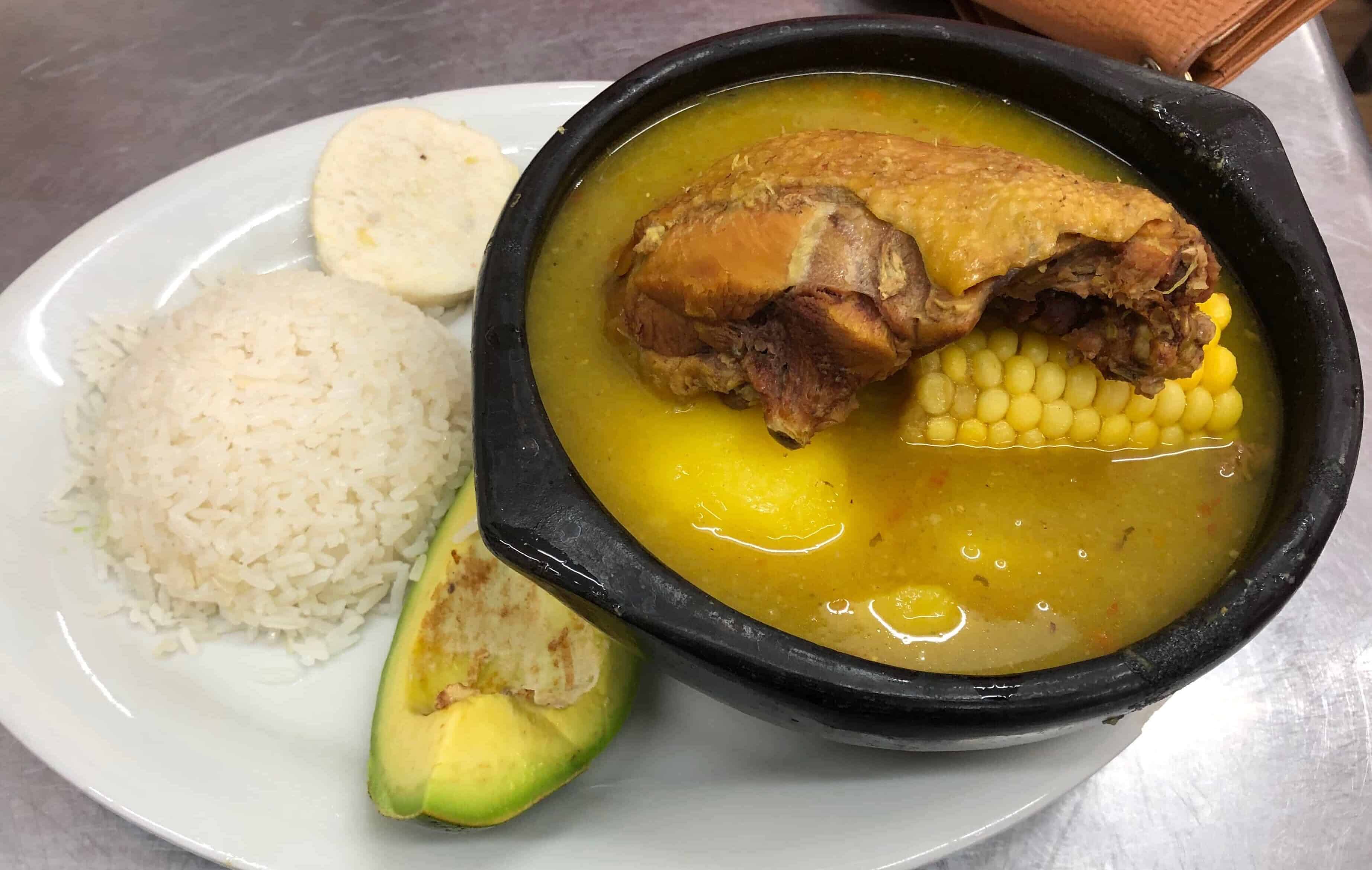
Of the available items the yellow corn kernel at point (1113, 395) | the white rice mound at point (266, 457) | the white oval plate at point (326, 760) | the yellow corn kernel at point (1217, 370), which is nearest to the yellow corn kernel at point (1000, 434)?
the yellow corn kernel at point (1113, 395)

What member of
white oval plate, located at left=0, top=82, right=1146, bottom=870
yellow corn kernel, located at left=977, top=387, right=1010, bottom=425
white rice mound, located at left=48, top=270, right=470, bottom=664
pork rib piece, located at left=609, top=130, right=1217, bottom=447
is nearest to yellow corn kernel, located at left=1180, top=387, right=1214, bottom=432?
pork rib piece, located at left=609, top=130, right=1217, bottom=447

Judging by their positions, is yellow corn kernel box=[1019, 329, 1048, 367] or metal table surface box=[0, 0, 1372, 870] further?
metal table surface box=[0, 0, 1372, 870]

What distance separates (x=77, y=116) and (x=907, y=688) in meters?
2.42

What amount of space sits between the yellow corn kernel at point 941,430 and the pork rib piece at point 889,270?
10 centimetres

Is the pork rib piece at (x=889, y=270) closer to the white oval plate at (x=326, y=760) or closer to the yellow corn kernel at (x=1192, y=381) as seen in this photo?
the yellow corn kernel at (x=1192, y=381)

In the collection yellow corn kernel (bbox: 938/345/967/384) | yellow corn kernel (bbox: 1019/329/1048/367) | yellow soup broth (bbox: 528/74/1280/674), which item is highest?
yellow corn kernel (bbox: 1019/329/1048/367)

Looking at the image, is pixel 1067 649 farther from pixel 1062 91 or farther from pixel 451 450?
pixel 451 450

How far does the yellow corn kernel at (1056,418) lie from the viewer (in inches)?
40.3

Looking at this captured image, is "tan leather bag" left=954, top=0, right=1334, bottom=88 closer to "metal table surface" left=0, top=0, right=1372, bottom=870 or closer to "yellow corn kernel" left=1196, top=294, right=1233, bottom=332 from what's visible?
"metal table surface" left=0, top=0, right=1372, bottom=870

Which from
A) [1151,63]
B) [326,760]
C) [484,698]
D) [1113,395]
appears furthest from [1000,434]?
[1151,63]

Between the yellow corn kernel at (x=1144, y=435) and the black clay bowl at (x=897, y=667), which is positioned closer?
the black clay bowl at (x=897, y=667)

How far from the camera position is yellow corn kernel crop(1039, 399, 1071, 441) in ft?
3.36

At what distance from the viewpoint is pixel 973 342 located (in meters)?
1.03

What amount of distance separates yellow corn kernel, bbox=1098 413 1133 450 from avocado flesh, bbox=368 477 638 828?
53 centimetres
